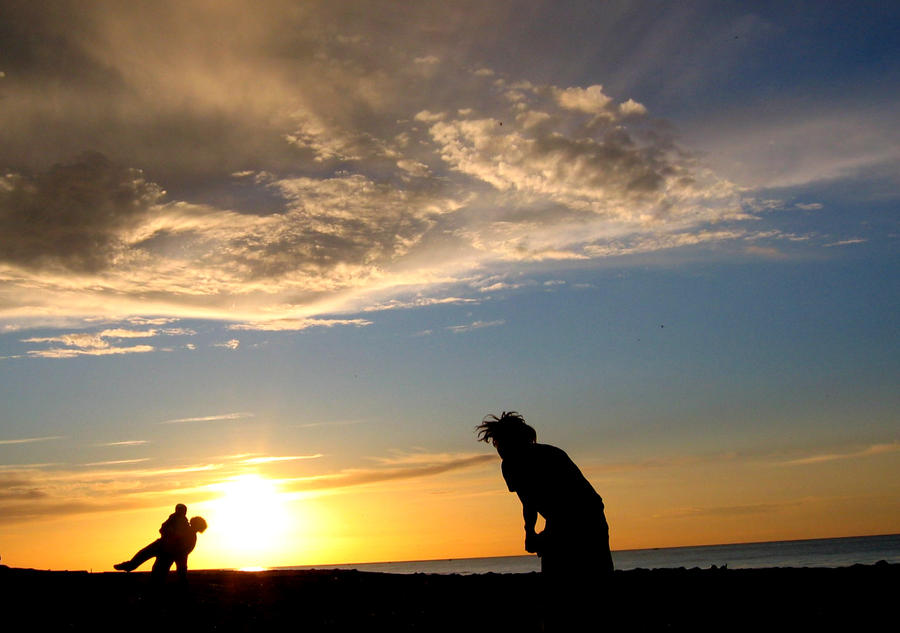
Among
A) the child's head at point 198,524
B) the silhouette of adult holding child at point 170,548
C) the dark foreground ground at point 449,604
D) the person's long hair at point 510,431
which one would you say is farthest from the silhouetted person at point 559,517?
the child's head at point 198,524

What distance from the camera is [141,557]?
55.9 feet

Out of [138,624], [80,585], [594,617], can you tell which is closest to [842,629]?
[594,617]

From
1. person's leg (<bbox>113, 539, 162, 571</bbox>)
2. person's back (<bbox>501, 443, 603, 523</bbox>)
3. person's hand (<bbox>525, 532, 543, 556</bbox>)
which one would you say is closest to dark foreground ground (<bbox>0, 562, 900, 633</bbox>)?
person's leg (<bbox>113, 539, 162, 571</bbox>)

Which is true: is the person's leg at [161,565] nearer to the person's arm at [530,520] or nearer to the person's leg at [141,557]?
the person's leg at [141,557]

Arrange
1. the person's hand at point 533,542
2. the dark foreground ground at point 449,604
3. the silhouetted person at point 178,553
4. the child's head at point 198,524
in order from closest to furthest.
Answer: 1. the person's hand at point 533,542
2. the dark foreground ground at point 449,604
3. the silhouetted person at point 178,553
4. the child's head at point 198,524

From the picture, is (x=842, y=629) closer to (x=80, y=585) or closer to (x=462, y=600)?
(x=462, y=600)

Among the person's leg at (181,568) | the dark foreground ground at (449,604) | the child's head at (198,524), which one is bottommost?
the dark foreground ground at (449,604)

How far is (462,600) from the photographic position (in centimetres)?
1593

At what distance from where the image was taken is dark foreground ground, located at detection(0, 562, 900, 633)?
39.8 ft

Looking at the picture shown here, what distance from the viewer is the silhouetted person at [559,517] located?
7.04 m

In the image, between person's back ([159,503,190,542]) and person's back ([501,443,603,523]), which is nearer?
person's back ([501,443,603,523])

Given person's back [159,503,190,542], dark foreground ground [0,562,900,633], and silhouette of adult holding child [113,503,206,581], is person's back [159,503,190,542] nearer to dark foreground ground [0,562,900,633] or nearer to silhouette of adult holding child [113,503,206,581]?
silhouette of adult holding child [113,503,206,581]

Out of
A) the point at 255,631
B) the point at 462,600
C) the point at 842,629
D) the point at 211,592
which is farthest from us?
the point at 211,592

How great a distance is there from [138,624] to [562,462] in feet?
31.9
